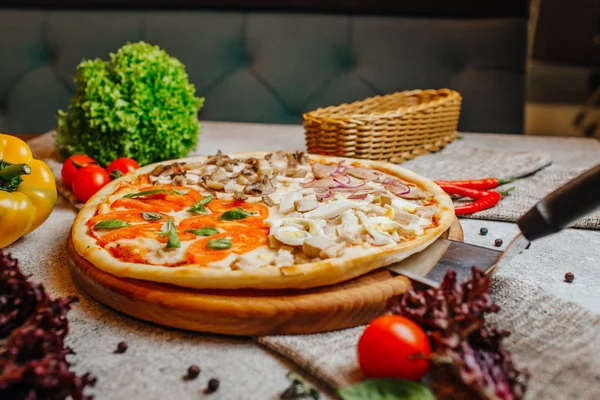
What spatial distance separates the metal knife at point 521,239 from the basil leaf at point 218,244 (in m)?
0.47

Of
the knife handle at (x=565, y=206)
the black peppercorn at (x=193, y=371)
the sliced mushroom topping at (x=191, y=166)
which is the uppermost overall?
the knife handle at (x=565, y=206)

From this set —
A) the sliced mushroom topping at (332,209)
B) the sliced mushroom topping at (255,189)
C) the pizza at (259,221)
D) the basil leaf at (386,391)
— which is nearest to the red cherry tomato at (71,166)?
the pizza at (259,221)

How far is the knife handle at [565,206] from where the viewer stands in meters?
1.34

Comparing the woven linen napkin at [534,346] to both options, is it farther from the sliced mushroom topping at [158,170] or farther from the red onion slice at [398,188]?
the sliced mushroom topping at [158,170]

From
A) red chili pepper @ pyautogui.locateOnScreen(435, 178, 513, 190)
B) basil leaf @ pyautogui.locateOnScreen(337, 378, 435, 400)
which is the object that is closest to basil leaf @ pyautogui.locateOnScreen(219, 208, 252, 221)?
basil leaf @ pyautogui.locateOnScreen(337, 378, 435, 400)

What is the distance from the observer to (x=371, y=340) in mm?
1306

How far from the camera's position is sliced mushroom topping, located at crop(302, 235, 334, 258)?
5.38ft

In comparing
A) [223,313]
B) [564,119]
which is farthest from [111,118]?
[564,119]

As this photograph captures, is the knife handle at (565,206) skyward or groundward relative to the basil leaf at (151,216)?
skyward

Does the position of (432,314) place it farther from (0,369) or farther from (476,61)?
(476,61)

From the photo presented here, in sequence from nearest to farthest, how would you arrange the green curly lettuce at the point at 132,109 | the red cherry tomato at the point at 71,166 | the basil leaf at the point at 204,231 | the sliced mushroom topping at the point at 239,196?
the basil leaf at the point at 204,231 < the sliced mushroom topping at the point at 239,196 < the red cherry tomato at the point at 71,166 < the green curly lettuce at the point at 132,109

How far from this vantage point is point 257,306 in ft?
4.93

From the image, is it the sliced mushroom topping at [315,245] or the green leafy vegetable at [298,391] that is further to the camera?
the sliced mushroom topping at [315,245]

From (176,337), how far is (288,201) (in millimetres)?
688
